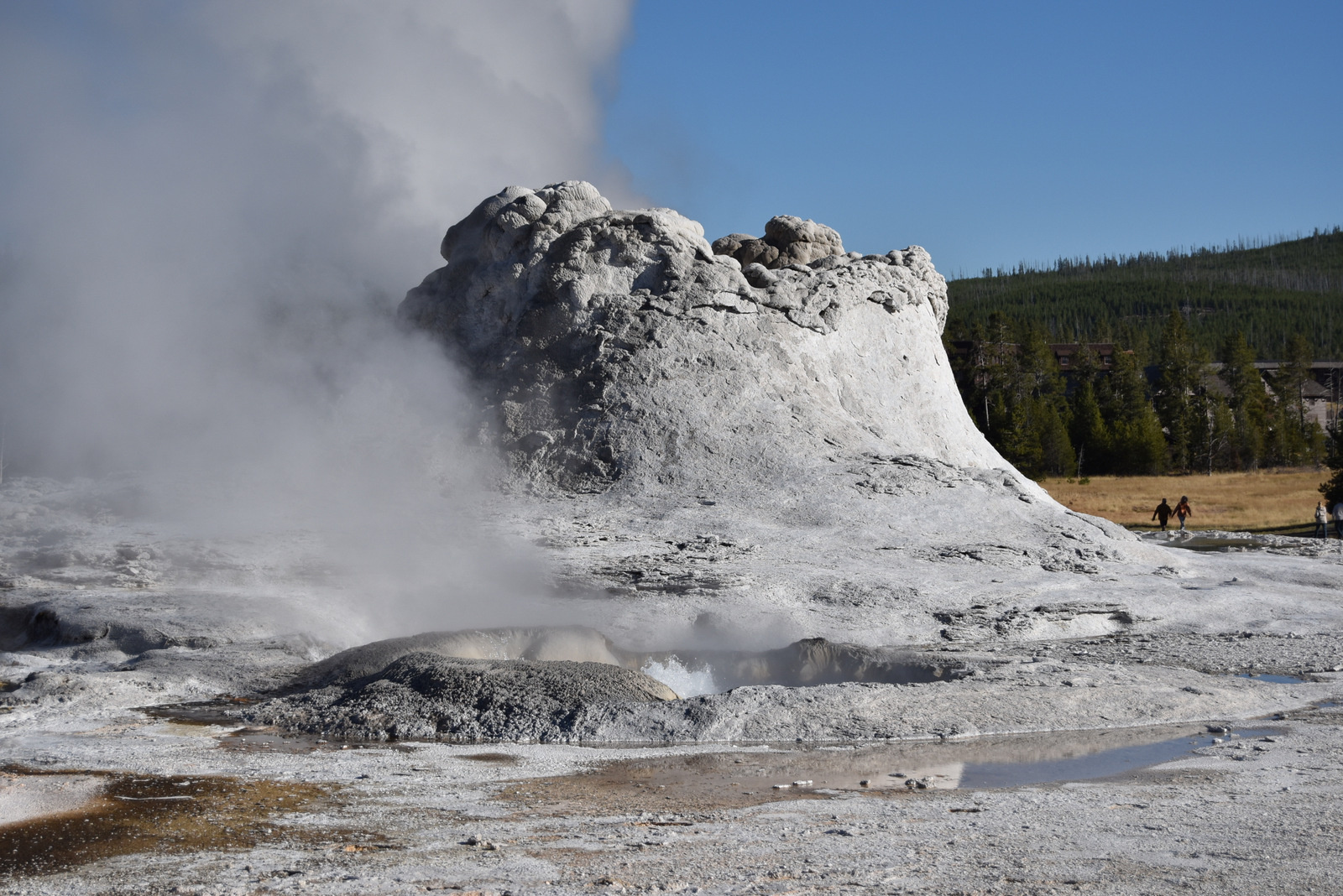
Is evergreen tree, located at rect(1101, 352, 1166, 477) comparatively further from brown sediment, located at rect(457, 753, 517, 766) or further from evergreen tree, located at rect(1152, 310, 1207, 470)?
brown sediment, located at rect(457, 753, 517, 766)

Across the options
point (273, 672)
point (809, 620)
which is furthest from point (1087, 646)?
point (273, 672)

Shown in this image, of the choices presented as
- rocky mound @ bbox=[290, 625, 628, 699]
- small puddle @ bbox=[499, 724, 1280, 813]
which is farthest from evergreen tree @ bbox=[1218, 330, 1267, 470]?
small puddle @ bbox=[499, 724, 1280, 813]

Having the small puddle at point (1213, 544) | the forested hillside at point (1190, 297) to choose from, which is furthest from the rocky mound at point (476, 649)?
the forested hillside at point (1190, 297)

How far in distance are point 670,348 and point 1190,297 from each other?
99.8 metres

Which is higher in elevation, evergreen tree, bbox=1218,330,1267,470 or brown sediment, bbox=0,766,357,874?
evergreen tree, bbox=1218,330,1267,470

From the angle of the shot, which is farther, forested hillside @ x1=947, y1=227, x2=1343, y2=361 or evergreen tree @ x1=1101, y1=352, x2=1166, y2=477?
forested hillside @ x1=947, y1=227, x2=1343, y2=361

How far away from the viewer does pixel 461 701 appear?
700 cm

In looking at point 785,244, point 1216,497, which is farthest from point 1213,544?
point 1216,497

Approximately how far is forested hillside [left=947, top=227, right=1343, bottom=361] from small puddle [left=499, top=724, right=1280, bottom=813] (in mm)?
61297

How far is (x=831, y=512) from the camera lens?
12945 millimetres

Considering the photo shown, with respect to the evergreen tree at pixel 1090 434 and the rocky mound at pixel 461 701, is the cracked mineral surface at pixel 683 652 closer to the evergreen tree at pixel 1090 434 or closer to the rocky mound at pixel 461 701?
the rocky mound at pixel 461 701

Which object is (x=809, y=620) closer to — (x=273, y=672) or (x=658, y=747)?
(x=658, y=747)

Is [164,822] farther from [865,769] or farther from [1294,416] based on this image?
[1294,416]

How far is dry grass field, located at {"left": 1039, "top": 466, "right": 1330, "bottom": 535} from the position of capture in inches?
974
